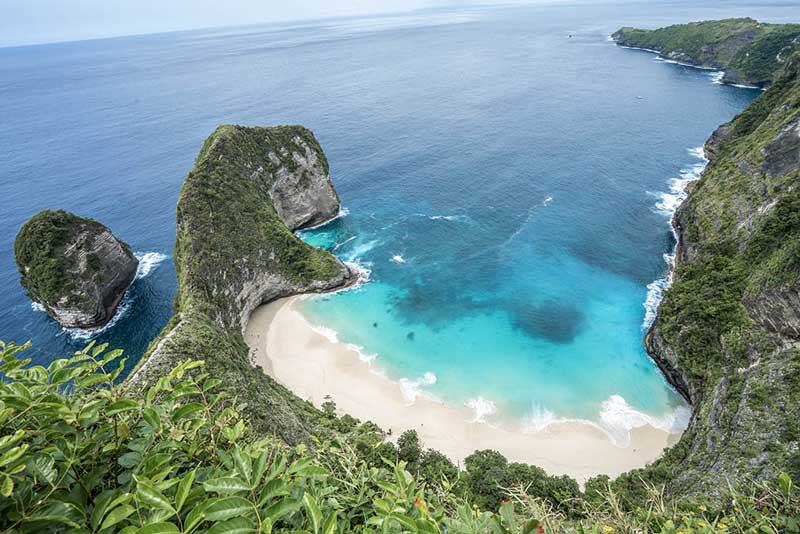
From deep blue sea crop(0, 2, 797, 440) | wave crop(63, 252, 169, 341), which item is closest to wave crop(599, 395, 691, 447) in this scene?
deep blue sea crop(0, 2, 797, 440)

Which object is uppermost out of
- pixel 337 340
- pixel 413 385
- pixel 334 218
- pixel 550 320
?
pixel 334 218

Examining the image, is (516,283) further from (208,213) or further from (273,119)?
(273,119)

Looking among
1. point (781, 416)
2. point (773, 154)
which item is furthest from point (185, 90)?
point (781, 416)

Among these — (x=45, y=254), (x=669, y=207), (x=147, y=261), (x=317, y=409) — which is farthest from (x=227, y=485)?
(x=669, y=207)

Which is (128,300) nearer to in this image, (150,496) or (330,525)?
(150,496)

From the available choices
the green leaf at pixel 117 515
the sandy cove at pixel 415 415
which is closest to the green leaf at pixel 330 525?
the green leaf at pixel 117 515

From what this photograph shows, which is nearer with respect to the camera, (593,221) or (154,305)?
(154,305)
